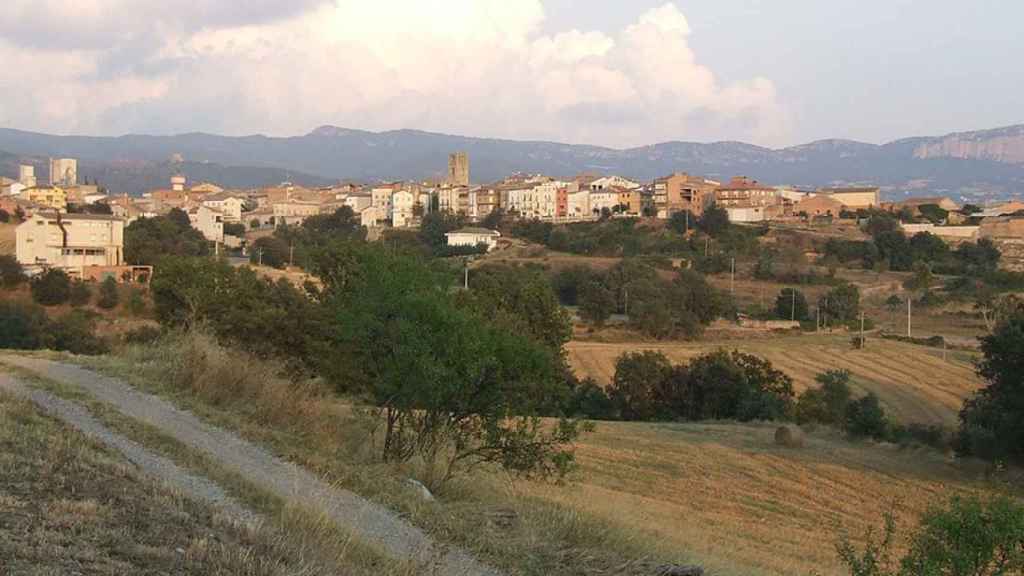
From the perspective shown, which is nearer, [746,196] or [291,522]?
[291,522]

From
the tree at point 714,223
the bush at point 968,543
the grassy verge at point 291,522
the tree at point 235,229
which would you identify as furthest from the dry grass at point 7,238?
the bush at point 968,543

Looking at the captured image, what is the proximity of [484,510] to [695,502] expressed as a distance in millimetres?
9328

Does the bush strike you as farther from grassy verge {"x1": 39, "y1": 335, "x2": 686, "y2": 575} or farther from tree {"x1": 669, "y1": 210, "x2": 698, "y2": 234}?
tree {"x1": 669, "y1": 210, "x2": 698, "y2": 234}

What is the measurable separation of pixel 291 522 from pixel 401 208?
385ft

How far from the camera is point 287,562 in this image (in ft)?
16.8

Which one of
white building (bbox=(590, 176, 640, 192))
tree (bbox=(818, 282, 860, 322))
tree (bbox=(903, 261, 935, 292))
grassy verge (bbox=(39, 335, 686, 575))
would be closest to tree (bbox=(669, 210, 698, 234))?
tree (bbox=(903, 261, 935, 292))

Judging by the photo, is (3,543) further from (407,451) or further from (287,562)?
(407,451)

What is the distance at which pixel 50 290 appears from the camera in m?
45.6

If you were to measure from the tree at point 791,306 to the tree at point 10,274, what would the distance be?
4421cm

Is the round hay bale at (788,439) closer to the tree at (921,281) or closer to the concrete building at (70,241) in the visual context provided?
the concrete building at (70,241)

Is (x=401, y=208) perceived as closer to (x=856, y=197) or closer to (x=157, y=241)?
(x=157, y=241)

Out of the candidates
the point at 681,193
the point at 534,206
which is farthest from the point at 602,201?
the point at 681,193

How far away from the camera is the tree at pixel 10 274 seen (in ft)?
159

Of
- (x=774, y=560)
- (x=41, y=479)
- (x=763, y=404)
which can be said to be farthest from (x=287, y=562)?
(x=763, y=404)
